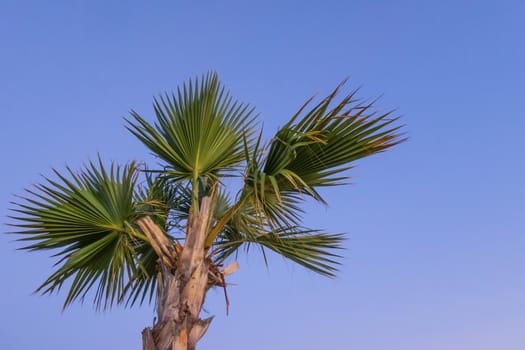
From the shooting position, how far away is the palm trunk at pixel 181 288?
251 inches

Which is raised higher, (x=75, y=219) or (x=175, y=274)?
(x=75, y=219)

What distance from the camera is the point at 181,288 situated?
6.60m

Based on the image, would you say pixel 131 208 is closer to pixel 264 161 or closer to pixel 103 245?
pixel 103 245

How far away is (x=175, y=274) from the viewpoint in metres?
6.74

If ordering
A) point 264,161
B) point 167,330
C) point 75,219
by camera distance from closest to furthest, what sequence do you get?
point 167,330 → point 264,161 → point 75,219

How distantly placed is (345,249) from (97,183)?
A: 2.97m

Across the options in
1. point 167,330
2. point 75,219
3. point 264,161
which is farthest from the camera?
point 75,219

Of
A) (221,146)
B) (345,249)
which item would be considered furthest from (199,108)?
(345,249)

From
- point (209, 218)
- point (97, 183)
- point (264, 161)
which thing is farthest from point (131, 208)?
point (264, 161)

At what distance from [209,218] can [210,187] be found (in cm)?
86

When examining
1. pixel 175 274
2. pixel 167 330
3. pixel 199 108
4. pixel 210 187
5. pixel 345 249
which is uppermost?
pixel 199 108

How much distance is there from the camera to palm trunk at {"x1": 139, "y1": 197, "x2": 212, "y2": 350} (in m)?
6.36

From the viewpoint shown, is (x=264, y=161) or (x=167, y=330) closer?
(x=167, y=330)

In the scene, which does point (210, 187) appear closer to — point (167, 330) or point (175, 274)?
point (175, 274)
